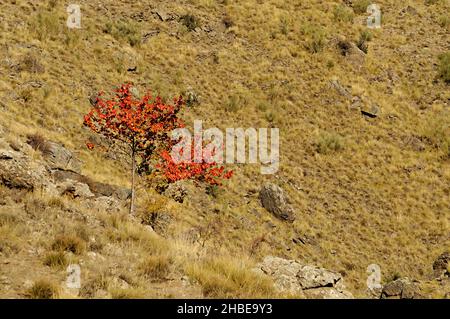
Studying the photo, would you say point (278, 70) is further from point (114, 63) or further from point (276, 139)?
point (114, 63)

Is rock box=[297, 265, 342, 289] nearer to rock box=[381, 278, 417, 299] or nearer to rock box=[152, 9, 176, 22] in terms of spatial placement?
rock box=[381, 278, 417, 299]

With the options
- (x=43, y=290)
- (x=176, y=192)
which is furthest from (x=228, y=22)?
(x=43, y=290)

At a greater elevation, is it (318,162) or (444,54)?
(444,54)

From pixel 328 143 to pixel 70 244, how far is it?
20.3 m

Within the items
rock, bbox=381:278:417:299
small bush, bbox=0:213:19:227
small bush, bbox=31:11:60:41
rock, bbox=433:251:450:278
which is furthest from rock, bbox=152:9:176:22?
small bush, bbox=0:213:19:227

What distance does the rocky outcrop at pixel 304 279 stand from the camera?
951 centimetres

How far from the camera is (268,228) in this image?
20.5 m

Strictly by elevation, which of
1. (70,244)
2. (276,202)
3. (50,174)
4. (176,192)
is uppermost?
(70,244)

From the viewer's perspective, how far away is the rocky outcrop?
31.2ft

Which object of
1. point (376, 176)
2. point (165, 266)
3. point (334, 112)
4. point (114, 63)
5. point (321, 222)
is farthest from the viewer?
point (334, 112)

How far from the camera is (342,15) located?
37938 millimetres

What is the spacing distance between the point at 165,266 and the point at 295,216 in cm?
1383

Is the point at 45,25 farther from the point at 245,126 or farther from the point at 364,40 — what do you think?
the point at 364,40

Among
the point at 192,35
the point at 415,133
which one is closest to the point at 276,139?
the point at 415,133
